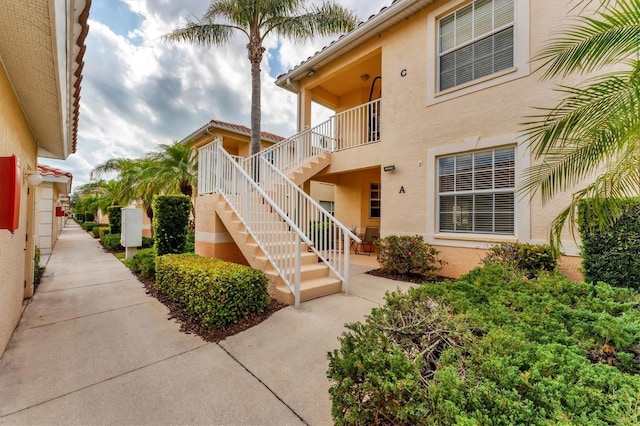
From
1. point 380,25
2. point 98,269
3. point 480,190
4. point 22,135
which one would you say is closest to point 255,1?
point 380,25

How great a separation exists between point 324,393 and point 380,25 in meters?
8.97

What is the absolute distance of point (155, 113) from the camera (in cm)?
1556

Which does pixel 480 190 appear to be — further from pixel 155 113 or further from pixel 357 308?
pixel 155 113

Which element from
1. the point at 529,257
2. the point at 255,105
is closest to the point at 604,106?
the point at 529,257

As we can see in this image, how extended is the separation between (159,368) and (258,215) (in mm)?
3449

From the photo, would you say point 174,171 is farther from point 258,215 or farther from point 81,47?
point 81,47

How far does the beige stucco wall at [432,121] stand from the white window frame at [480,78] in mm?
22

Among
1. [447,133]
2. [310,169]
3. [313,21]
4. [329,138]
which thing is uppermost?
[313,21]

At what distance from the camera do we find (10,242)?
366cm

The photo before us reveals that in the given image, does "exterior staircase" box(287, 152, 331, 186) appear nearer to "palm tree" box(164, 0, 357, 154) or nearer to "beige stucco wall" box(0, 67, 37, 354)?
"palm tree" box(164, 0, 357, 154)

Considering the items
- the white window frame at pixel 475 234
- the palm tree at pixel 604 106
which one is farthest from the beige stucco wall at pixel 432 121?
the palm tree at pixel 604 106

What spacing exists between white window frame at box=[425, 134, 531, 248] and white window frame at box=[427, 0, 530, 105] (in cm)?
126

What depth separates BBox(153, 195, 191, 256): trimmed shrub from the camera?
7.18 meters

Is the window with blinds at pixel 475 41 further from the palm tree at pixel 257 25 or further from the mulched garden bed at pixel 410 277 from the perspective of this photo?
the mulched garden bed at pixel 410 277
